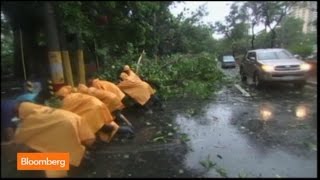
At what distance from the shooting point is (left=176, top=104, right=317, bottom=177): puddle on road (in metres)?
3.92

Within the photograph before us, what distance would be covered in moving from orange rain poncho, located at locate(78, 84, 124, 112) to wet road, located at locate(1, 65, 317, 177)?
18.1 inches

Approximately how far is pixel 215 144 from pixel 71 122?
2145 millimetres

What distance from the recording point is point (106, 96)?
4598mm

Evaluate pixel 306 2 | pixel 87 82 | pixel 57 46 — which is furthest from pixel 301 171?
pixel 57 46

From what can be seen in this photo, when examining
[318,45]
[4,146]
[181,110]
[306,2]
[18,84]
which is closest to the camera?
[4,146]

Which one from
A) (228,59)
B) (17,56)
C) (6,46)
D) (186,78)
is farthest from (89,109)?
(186,78)

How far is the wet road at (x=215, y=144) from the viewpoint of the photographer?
3.78m

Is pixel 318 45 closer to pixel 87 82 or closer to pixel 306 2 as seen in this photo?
pixel 306 2

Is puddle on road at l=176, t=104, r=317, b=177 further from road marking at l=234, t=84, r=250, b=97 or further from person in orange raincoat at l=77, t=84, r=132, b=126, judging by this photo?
road marking at l=234, t=84, r=250, b=97

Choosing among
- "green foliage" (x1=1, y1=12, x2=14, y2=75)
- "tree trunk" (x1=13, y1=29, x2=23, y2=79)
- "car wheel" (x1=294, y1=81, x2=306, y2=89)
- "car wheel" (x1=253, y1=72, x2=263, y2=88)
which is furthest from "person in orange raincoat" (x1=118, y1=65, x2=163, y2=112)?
"car wheel" (x1=294, y1=81, x2=306, y2=89)

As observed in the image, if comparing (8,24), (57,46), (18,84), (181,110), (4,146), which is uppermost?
(8,24)

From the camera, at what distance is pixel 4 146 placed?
9.53 feet

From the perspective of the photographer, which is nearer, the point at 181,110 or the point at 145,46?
the point at 145,46

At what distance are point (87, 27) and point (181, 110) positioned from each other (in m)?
3.76
